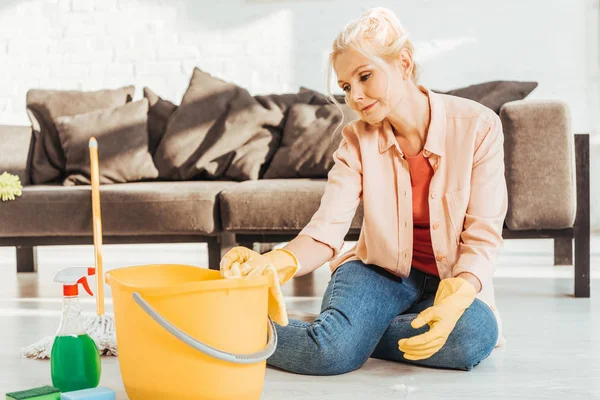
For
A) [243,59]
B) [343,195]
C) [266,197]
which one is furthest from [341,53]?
[243,59]

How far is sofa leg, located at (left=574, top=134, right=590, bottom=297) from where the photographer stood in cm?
232

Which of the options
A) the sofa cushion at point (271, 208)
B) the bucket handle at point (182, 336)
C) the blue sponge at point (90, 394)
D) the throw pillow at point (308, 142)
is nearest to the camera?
the bucket handle at point (182, 336)

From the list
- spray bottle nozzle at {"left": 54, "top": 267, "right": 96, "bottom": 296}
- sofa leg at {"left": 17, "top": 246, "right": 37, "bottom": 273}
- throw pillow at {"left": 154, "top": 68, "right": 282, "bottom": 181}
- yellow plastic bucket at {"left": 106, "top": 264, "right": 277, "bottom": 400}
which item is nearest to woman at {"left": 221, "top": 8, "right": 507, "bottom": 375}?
yellow plastic bucket at {"left": 106, "top": 264, "right": 277, "bottom": 400}

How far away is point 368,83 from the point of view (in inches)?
57.3

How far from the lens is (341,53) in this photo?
1467 millimetres

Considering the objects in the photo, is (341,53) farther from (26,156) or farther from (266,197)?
(26,156)

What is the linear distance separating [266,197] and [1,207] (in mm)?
936

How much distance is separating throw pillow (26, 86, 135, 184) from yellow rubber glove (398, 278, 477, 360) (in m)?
2.13

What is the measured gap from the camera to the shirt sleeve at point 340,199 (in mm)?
1524

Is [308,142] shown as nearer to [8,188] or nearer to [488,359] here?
[8,188]

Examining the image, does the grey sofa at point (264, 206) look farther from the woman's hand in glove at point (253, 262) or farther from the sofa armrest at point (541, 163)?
the woman's hand in glove at point (253, 262)

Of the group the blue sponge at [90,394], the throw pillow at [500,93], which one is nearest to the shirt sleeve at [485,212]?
the blue sponge at [90,394]

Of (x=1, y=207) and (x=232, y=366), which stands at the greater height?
(x=1, y=207)

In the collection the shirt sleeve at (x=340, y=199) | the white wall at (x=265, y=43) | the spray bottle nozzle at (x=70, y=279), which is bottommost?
the spray bottle nozzle at (x=70, y=279)
